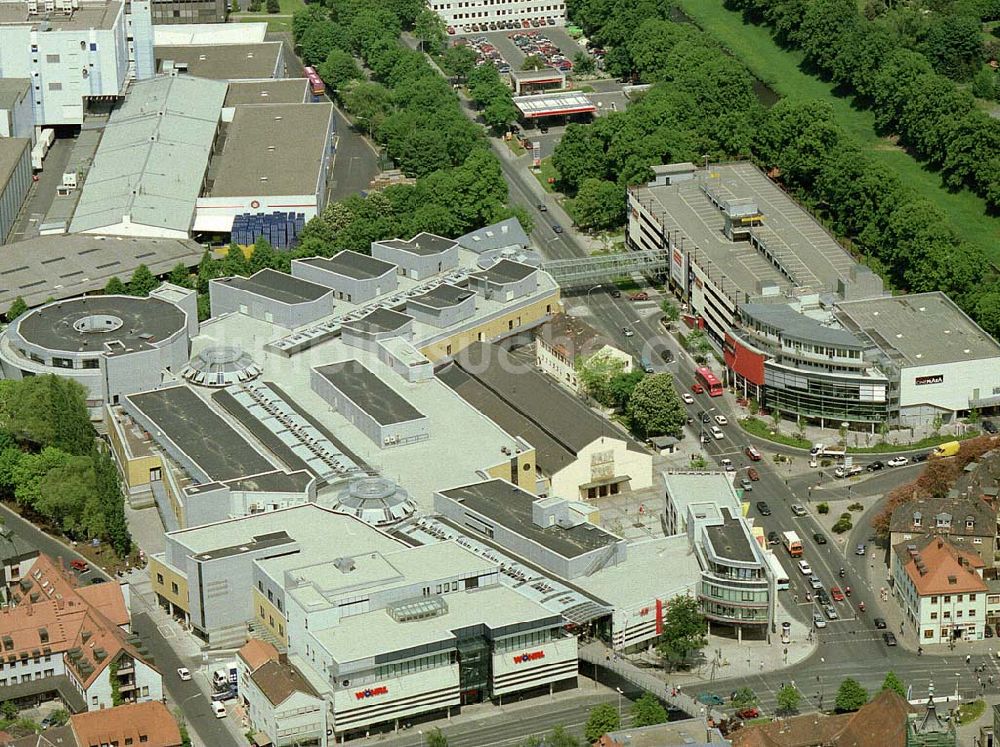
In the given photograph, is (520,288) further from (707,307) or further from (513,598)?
(513,598)

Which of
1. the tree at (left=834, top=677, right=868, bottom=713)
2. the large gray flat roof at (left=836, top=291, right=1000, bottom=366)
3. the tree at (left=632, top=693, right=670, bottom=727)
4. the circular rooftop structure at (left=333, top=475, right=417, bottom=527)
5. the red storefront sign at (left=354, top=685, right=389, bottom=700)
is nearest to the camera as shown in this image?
the tree at (left=632, top=693, right=670, bottom=727)

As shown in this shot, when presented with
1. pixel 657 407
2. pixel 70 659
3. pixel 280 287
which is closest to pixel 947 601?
pixel 657 407

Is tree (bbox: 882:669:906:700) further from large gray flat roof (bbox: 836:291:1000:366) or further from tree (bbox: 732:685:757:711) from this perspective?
large gray flat roof (bbox: 836:291:1000:366)

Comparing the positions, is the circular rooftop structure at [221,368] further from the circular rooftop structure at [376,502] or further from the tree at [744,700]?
the tree at [744,700]

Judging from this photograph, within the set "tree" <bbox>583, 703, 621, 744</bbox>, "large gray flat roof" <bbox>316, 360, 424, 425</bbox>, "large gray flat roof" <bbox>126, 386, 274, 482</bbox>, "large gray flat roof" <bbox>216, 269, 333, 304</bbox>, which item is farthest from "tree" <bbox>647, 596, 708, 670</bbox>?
"large gray flat roof" <bbox>216, 269, 333, 304</bbox>

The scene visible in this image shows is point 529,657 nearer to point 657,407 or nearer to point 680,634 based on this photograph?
point 680,634

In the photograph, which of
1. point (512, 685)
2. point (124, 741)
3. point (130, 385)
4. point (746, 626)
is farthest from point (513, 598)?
point (130, 385)
